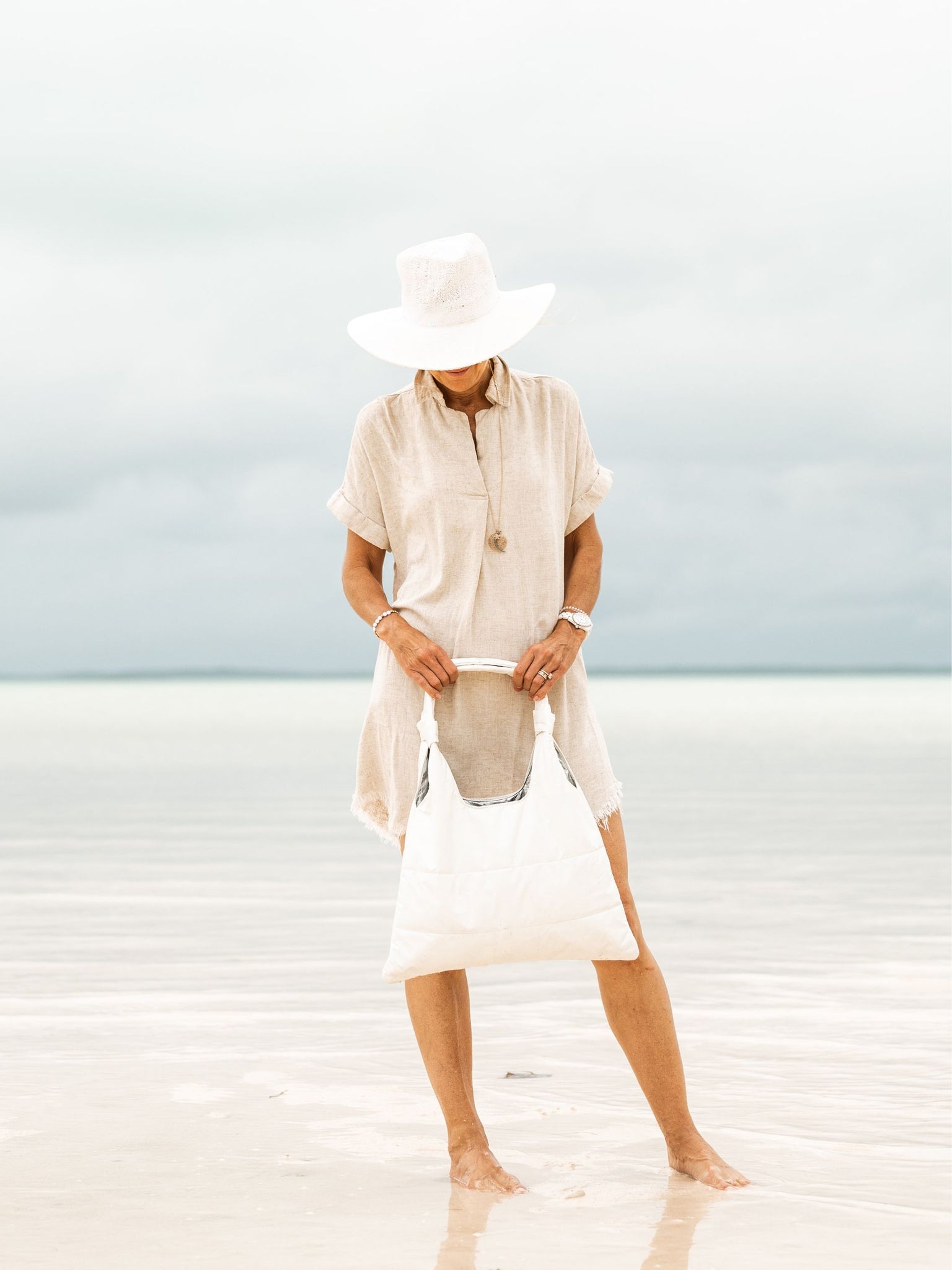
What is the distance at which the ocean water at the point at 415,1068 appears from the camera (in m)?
2.90

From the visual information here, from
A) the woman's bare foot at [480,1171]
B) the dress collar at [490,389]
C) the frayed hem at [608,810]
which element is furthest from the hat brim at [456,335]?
the woman's bare foot at [480,1171]

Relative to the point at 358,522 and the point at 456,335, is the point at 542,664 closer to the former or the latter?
the point at 358,522

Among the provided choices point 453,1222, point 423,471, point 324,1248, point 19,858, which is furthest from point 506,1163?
point 19,858

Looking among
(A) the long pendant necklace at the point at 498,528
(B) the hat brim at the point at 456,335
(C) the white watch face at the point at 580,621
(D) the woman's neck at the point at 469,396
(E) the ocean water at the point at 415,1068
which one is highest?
(B) the hat brim at the point at 456,335

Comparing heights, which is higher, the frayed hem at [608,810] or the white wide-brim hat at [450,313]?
the white wide-brim hat at [450,313]

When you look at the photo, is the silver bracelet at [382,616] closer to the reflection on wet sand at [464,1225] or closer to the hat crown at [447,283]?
the hat crown at [447,283]

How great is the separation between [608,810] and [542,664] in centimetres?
38

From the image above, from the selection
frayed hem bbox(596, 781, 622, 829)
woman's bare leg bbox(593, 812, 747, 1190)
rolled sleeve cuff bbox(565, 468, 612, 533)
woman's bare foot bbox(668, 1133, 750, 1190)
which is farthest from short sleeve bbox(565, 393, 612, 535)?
woman's bare foot bbox(668, 1133, 750, 1190)

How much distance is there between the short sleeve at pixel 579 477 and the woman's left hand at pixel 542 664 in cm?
33

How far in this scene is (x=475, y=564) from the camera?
3.27m

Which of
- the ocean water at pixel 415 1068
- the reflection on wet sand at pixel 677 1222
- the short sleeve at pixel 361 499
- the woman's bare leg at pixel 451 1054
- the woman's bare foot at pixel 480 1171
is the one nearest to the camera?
the reflection on wet sand at pixel 677 1222

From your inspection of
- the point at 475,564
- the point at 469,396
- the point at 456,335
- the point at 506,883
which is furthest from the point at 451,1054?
the point at 456,335

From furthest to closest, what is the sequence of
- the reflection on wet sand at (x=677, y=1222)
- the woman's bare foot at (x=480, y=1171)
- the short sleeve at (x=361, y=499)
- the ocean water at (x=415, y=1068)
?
the short sleeve at (x=361, y=499) < the woman's bare foot at (x=480, y=1171) < the ocean water at (x=415, y=1068) < the reflection on wet sand at (x=677, y=1222)

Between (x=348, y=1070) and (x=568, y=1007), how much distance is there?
3.64ft
